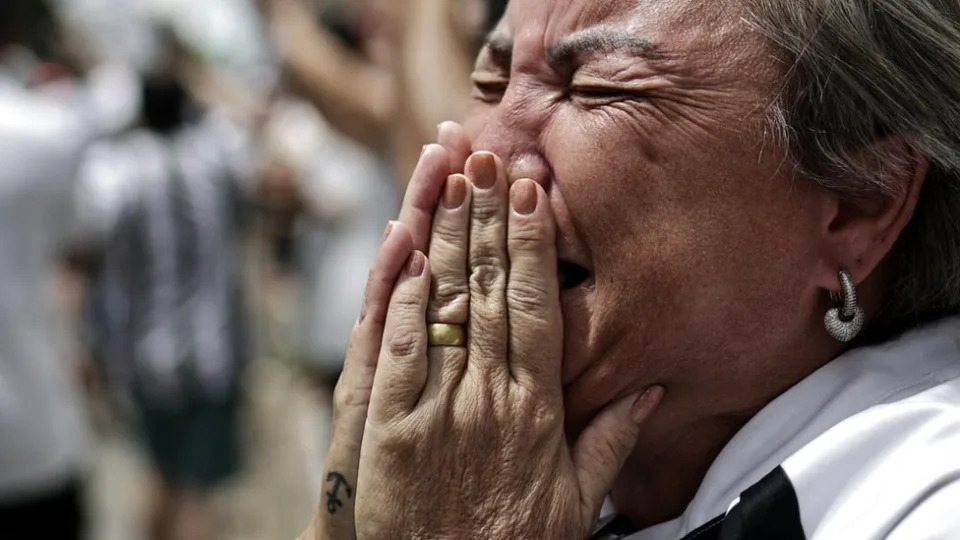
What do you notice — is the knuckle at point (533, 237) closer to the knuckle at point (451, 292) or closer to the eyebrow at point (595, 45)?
the knuckle at point (451, 292)

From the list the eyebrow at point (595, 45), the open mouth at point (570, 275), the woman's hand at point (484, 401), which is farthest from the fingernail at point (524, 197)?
the eyebrow at point (595, 45)

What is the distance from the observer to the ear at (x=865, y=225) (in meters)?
1.93

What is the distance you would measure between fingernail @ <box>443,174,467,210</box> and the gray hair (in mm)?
465

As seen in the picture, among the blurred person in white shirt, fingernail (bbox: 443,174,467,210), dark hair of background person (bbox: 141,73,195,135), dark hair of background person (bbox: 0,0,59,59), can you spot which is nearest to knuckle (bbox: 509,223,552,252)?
fingernail (bbox: 443,174,467,210)

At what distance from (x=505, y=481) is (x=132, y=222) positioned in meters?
4.52

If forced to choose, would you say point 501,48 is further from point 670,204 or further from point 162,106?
point 162,106

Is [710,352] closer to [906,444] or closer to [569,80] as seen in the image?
[906,444]

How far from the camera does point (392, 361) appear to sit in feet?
6.46

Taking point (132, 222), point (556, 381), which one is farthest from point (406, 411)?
point (132, 222)

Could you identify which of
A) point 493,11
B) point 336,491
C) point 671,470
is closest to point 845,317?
point 671,470

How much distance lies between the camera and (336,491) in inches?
83.4

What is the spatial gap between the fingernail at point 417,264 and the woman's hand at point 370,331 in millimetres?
15

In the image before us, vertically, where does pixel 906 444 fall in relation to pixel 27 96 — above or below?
above

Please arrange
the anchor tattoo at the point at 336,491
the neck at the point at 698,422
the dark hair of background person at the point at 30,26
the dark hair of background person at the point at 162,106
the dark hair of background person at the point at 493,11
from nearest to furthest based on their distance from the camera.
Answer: the neck at the point at 698,422, the anchor tattoo at the point at 336,491, the dark hair of background person at the point at 493,11, the dark hair of background person at the point at 30,26, the dark hair of background person at the point at 162,106
